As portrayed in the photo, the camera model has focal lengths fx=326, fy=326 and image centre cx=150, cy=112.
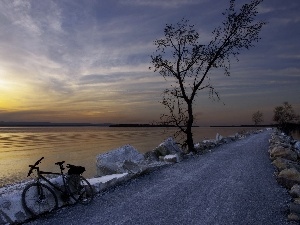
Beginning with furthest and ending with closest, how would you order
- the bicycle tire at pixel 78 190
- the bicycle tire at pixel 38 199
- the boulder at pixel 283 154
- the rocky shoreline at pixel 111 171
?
1. the boulder at pixel 283 154
2. the bicycle tire at pixel 78 190
3. the bicycle tire at pixel 38 199
4. the rocky shoreline at pixel 111 171

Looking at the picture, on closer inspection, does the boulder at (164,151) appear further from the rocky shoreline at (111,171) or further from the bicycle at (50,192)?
the bicycle at (50,192)

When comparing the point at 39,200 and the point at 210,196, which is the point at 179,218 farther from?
the point at 39,200

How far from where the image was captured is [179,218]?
9758 mm

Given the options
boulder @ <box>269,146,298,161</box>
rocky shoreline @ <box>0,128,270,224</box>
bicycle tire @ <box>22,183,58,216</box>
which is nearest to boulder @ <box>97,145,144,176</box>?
rocky shoreline @ <box>0,128,270,224</box>

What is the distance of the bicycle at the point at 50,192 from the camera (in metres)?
10.3

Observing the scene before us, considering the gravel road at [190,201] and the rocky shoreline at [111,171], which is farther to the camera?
the rocky shoreline at [111,171]

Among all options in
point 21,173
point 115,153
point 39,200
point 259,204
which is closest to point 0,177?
point 21,173

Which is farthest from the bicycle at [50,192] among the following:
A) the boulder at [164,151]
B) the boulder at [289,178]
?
the boulder at [164,151]

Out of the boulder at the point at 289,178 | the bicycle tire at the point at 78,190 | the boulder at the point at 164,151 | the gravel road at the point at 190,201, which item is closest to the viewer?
the gravel road at the point at 190,201

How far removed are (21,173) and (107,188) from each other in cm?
1530

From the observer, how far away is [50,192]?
10875 millimetres

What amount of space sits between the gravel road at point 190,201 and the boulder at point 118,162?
106 centimetres

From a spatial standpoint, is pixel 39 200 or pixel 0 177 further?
pixel 0 177

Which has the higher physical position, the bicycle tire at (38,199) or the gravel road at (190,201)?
the bicycle tire at (38,199)
